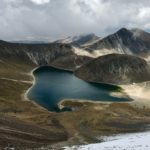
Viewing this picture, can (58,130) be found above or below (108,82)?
below

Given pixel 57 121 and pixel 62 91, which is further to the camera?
pixel 62 91

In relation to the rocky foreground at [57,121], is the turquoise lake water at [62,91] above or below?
above

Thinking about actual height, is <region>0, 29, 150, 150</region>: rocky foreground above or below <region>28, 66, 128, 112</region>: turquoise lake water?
below

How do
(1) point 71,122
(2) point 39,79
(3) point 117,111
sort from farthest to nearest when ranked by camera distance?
(2) point 39,79 → (3) point 117,111 → (1) point 71,122

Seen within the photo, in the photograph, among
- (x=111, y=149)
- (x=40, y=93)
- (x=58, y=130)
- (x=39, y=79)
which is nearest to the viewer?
(x=111, y=149)

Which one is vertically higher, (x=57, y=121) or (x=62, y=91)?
(x=62, y=91)

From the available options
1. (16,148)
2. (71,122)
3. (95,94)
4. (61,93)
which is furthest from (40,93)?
(16,148)

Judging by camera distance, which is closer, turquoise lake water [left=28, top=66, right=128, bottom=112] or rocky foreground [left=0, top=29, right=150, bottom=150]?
rocky foreground [left=0, top=29, right=150, bottom=150]

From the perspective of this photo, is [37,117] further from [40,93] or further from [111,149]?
[111,149]

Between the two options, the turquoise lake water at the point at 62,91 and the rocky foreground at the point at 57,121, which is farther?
the turquoise lake water at the point at 62,91

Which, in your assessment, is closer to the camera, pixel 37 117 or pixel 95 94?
pixel 37 117

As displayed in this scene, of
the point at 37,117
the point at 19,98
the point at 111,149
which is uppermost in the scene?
the point at 19,98
